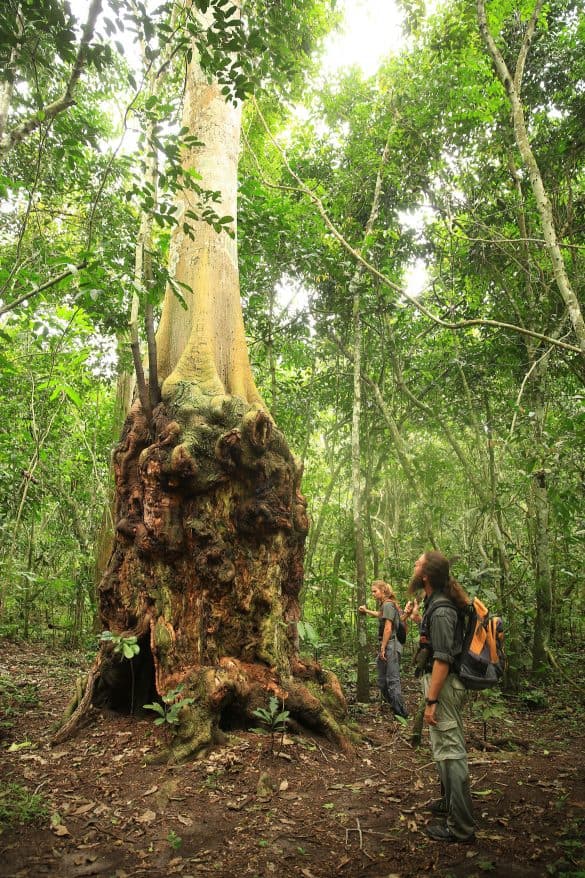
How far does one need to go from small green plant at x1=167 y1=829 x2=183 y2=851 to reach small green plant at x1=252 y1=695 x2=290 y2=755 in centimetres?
112

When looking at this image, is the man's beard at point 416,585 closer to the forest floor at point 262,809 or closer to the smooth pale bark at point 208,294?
the forest floor at point 262,809

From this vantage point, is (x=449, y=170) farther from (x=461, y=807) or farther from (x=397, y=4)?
(x=461, y=807)

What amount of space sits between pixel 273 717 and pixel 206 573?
1.41 meters

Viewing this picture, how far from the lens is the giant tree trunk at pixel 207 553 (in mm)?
4578

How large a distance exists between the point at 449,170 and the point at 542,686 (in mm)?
8757

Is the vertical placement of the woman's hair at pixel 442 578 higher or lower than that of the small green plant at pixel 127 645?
higher

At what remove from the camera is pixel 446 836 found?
3.36 meters

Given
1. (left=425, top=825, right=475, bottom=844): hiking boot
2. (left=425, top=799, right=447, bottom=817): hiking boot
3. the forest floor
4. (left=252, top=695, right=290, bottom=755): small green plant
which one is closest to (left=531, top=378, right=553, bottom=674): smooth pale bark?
the forest floor

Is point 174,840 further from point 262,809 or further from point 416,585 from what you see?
point 416,585

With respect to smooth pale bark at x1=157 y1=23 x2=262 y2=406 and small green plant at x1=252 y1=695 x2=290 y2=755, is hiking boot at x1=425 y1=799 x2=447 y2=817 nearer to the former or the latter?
small green plant at x1=252 y1=695 x2=290 y2=755

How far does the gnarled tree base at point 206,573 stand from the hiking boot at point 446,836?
1604 millimetres

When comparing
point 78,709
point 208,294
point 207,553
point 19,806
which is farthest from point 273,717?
point 208,294

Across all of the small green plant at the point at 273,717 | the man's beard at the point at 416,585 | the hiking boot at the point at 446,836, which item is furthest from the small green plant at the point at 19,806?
the man's beard at the point at 416,585

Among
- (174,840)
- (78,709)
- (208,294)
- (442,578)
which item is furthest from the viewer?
(208,294)
